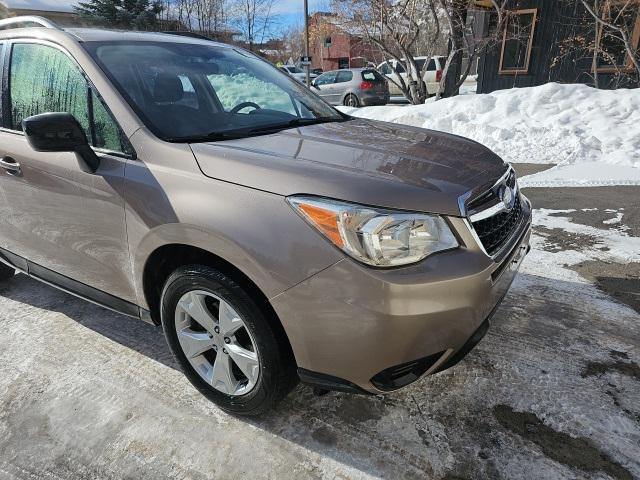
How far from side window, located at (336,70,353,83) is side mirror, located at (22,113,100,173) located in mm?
14456

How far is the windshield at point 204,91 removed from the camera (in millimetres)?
2316

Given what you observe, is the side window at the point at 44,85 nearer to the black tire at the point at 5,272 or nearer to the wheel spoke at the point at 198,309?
the wheel spoke at the point at 198,309

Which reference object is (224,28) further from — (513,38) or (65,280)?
(65,280)

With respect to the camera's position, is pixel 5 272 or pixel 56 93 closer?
pixel 56 93

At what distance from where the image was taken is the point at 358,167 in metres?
1.94

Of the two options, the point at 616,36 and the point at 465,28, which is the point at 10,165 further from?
the point at 616,36

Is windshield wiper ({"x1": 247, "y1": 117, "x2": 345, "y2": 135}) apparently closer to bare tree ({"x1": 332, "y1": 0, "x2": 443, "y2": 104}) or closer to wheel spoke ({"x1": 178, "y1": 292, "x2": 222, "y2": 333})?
wheel spoke ({"x1": 178, "y1": 292, "x2": 222, "y2": 333})

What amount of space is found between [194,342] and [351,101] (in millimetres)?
14433

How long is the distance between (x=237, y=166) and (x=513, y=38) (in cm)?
1317

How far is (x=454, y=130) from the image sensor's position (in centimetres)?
842

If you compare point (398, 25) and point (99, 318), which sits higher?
point (398, 25)

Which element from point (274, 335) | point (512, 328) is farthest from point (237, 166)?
point (512, 328)

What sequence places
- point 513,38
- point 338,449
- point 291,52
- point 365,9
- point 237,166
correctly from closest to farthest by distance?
1. point 237,166
2. point 338,449
3. point 365,9
4. point 513,38
5. point 291,52

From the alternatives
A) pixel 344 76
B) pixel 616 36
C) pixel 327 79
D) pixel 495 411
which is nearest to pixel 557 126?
pixel 616 36
